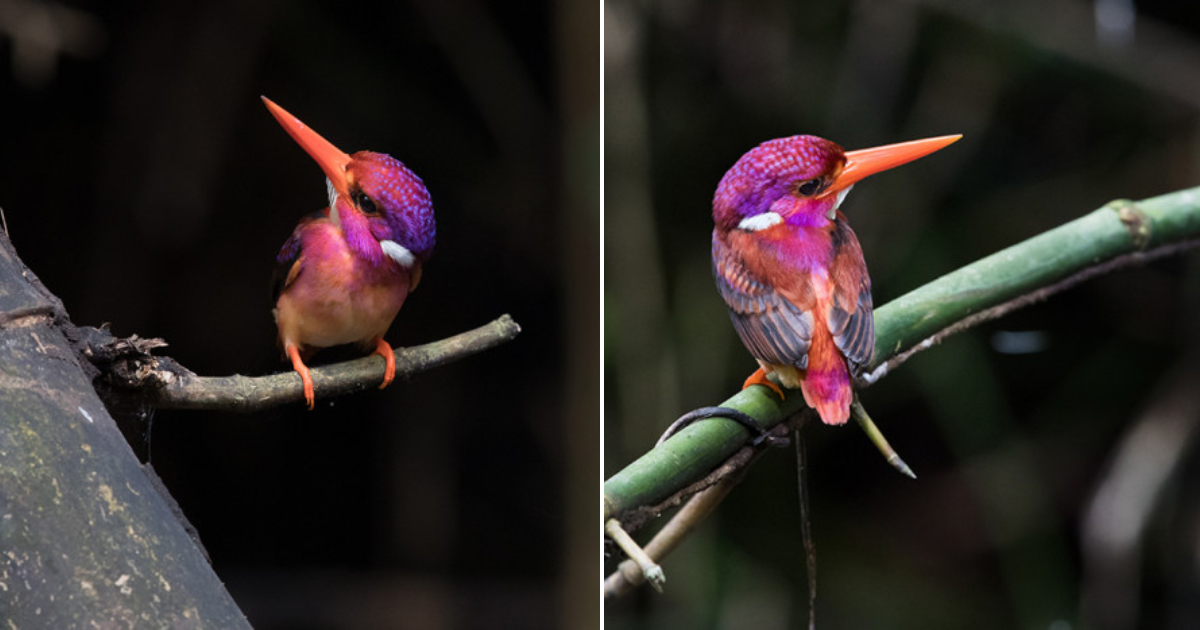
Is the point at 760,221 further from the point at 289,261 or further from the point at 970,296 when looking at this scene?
the point at 289,261

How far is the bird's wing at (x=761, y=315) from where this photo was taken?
949 mm

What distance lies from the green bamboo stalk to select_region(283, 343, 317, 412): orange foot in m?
0.39

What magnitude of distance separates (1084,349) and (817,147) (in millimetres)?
478

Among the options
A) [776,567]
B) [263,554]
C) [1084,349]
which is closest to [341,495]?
[263,554]

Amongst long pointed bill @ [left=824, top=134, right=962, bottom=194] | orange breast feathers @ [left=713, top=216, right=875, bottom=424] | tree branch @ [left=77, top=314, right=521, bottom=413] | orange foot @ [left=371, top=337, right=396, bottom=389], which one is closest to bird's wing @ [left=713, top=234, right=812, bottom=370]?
orange breast feathers @ [left=713, top=216, right=875, bottom=424]

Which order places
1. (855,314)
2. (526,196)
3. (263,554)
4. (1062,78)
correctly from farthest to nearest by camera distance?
(1062,78) → (526,196) → (855,314) → (263,554)

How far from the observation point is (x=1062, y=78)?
3.90ft

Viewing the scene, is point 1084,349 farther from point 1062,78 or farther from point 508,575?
point 508,575

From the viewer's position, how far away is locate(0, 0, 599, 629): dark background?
0.76m

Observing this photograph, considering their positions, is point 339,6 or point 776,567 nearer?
point 339,6

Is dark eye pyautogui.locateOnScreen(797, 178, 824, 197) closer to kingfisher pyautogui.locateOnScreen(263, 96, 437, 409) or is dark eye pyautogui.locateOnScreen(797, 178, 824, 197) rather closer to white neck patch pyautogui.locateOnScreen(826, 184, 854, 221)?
white neck patch pyautogui.locateOnScreen(826, 184, 854, 221)

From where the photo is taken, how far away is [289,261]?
2.72ft

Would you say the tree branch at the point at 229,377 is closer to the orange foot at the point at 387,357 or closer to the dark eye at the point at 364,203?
the orange foot at the point at 387,357

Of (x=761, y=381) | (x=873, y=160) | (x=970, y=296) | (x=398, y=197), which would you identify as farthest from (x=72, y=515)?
(x=970, y=296)
